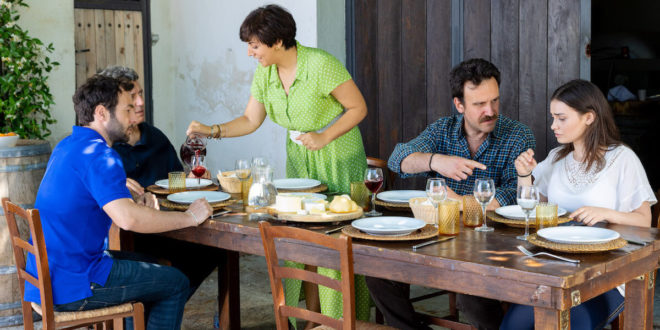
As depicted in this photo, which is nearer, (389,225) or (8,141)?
(389,225)

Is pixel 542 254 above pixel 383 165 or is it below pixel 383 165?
below

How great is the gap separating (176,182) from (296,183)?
20.3 inches

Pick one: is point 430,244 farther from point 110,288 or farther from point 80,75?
point 80,75

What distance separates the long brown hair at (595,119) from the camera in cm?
274

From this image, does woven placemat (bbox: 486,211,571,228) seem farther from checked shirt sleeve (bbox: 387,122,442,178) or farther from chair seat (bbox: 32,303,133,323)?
chair seat (bbox: 32,303,133,323)

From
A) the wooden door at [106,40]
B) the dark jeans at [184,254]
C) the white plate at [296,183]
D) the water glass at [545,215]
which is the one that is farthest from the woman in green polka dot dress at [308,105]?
the wooden door at [106,40]

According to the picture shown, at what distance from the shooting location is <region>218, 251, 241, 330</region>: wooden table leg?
11.7 feet

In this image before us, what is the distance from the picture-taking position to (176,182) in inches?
131

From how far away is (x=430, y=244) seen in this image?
7.63 feet

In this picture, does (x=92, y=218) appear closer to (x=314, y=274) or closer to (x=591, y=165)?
(x=314, y=274)

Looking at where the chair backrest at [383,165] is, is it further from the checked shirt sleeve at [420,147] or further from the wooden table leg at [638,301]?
the wooden table leg at [638,301]

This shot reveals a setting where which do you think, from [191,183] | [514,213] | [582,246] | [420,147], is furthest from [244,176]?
[582,246]

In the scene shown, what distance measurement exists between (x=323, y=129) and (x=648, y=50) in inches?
152

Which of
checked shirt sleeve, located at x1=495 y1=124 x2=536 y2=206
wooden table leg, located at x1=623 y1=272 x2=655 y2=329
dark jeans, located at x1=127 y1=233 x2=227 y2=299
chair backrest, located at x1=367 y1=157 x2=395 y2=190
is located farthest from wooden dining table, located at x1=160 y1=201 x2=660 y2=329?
chair backrest, located at x1=367 y1=157 x2=395 y2=190
